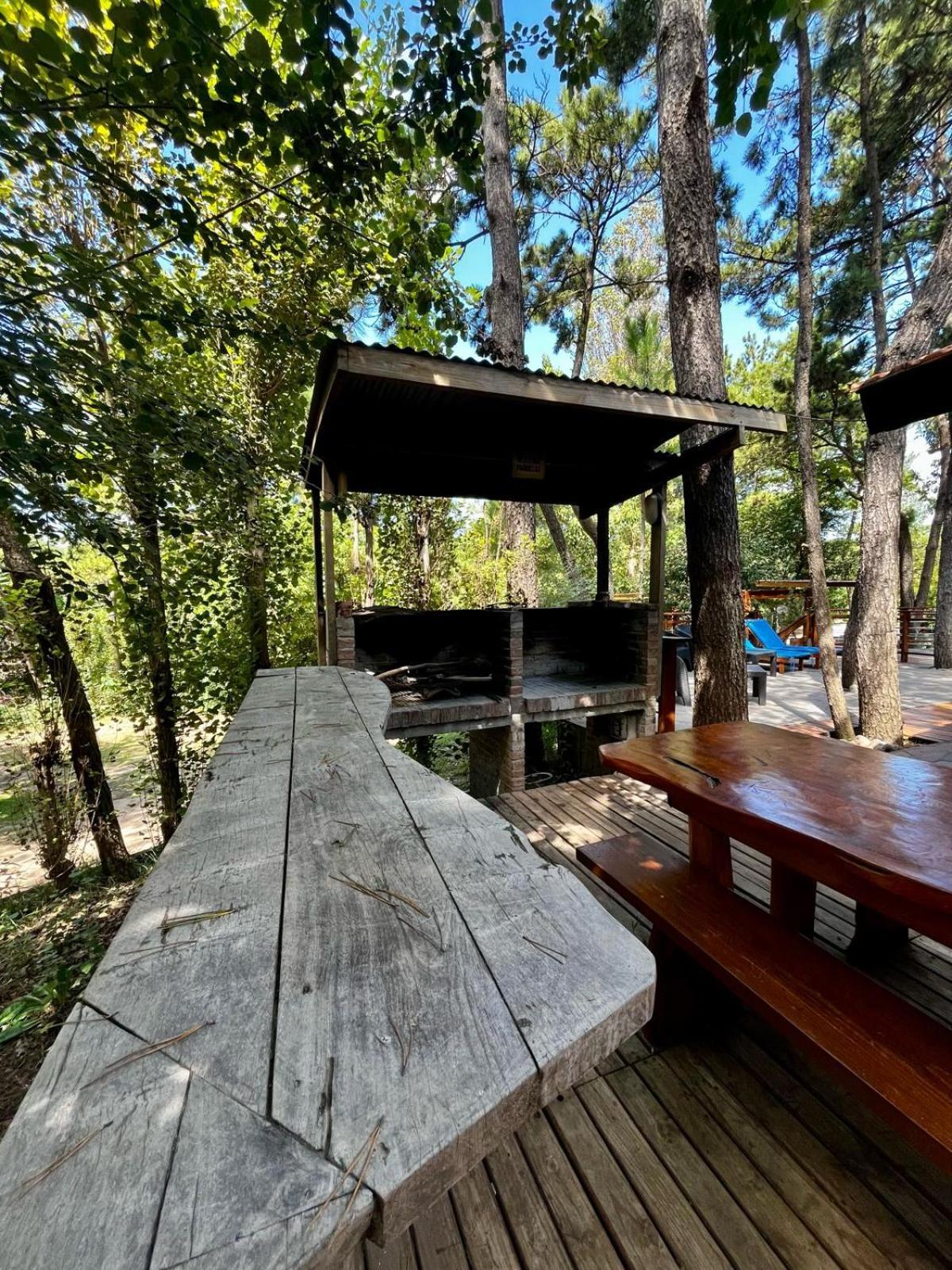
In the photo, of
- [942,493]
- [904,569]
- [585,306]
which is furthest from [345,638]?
[904,569]

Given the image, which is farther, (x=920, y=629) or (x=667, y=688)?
(x=920, y=629)

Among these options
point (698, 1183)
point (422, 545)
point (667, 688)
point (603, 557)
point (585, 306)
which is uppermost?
point (585, 306)

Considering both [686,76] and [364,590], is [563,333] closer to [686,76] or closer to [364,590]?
[686,76]

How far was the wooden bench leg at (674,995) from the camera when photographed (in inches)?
60.3

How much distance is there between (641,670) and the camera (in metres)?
4.36

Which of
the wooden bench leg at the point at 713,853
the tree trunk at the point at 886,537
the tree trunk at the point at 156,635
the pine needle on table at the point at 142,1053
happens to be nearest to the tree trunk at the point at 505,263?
the tree trunk at the point at 886,537

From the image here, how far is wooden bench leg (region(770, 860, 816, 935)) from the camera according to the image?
1533mm

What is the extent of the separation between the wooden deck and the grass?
1.75 meters

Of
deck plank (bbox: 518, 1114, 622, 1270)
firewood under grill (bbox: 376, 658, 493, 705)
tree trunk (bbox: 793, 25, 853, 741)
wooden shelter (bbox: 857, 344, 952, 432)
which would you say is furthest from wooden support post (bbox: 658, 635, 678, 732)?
deck plank (bbox: 518, 1114, 622, 1270)

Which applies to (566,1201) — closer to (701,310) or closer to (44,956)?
(44,956)

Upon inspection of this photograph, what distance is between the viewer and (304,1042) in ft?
1.47

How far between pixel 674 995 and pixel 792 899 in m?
0.47

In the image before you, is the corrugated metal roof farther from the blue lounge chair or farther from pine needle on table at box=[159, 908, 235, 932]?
the blue lounge chair

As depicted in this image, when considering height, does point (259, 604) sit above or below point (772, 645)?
above
